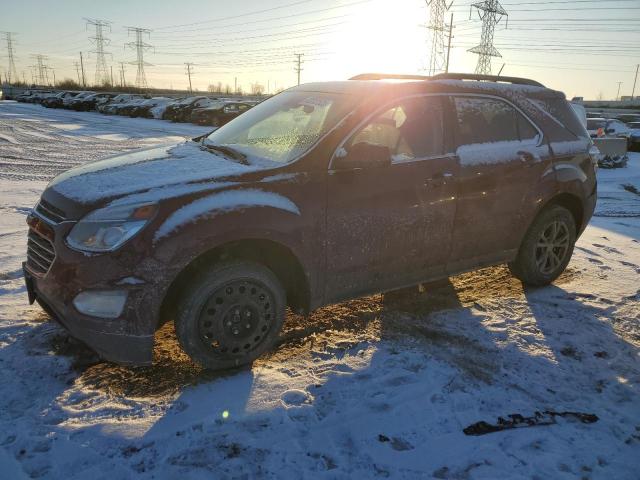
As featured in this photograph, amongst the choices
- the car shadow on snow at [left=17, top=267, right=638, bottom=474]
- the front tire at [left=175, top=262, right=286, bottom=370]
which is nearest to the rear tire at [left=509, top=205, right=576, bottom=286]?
the car shadow on snow at [left=17, top=267, right=638, bottom=474]

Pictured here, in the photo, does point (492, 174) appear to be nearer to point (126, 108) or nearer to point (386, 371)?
point (386, 371)

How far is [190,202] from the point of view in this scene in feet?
8.68

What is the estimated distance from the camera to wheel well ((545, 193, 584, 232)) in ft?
14.3

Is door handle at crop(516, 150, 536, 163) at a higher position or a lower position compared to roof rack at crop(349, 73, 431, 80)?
lower

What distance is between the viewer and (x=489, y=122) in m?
3.88

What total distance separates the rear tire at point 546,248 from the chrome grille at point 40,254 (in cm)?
377

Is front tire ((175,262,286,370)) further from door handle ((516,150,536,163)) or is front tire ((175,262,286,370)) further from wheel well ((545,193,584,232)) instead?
wheel well ((545,193,584,232))

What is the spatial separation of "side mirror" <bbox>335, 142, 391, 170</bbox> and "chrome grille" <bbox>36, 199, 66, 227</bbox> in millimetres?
1684

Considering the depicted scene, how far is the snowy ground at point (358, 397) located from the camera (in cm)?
227

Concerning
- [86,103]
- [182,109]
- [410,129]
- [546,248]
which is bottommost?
[546,248]

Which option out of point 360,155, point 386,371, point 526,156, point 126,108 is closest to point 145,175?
point 360,155

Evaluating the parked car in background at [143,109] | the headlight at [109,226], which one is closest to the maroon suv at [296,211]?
the headlight at [109,226]

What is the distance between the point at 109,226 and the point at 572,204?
4.11 meters

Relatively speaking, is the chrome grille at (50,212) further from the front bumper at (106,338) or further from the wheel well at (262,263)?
the wheel well at (262,263)
